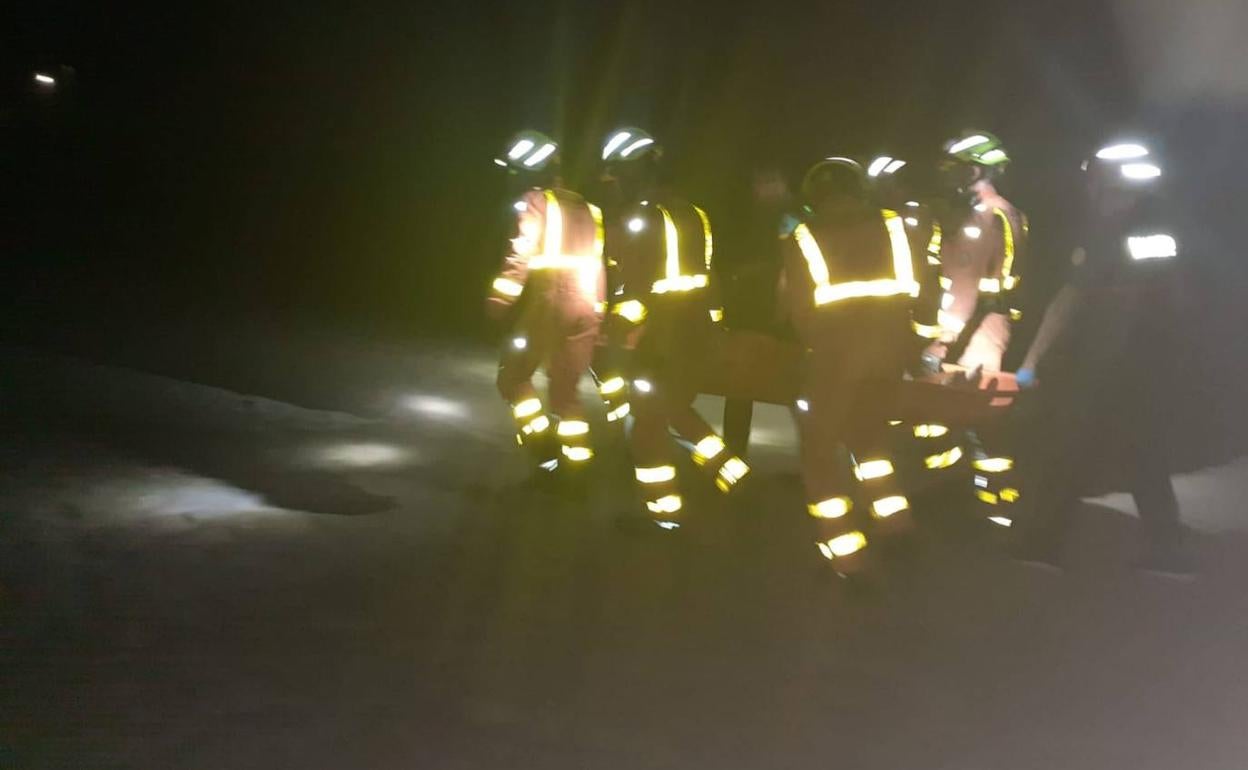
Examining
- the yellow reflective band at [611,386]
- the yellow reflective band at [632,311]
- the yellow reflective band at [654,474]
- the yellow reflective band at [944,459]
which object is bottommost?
the yellow reflective band at [654,474]

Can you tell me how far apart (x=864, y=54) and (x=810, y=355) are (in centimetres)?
947

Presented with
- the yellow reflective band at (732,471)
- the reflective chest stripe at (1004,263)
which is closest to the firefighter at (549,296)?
the yellow reflective band at (732,471)

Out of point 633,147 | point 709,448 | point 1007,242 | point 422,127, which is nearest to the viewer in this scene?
point 709,448

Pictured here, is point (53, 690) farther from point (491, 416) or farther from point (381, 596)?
point (491, 416)

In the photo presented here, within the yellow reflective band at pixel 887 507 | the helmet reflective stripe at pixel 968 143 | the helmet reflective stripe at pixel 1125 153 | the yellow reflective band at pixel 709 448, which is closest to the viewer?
the yellow reflective band at pixel 887 507

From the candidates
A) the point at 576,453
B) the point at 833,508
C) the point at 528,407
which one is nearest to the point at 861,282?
the point at 833,508

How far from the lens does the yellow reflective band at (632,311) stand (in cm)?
681

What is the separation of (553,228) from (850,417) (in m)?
2.19

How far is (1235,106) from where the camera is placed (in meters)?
10.8

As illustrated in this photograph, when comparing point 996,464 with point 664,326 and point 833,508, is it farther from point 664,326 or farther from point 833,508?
point 664,326

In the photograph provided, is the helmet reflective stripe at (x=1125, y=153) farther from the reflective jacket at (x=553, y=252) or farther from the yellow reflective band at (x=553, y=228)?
the yellow reflective band at (x=553, y=228)

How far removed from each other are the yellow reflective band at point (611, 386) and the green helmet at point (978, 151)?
252cm

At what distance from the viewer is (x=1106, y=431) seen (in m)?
6.53

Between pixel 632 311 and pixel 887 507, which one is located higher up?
pixel 632 311
